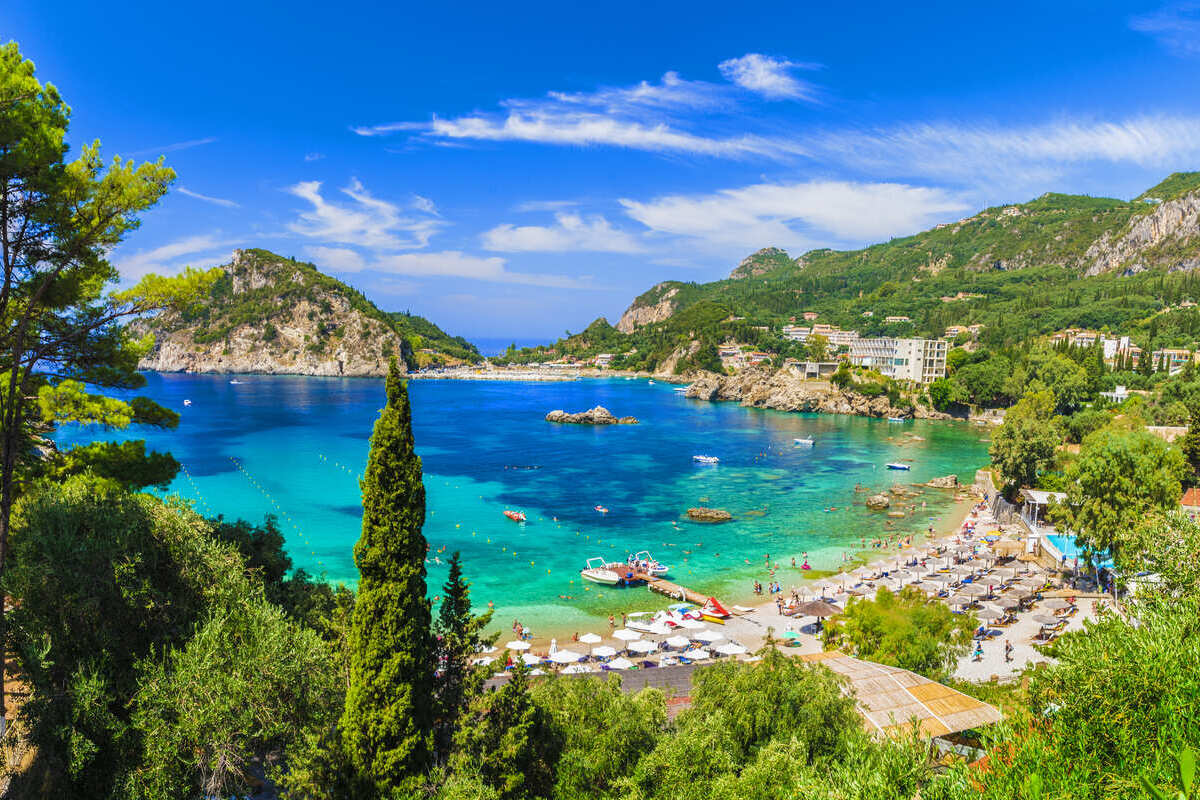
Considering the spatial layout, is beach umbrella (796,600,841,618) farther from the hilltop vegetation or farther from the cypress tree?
the hilltop vegetation

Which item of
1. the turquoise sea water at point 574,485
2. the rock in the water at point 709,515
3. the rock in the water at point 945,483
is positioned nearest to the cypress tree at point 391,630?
the turquoise sea water at point 574,485

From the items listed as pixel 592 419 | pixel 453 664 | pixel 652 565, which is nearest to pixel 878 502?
pixel 652 565

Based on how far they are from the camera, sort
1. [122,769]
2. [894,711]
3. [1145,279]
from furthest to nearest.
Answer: [1145,279] < [894,711] < [122,769]

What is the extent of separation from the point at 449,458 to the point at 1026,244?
199983mm

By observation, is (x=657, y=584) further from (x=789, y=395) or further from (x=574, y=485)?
(x=789, y=395)

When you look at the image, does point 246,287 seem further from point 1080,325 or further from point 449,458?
point 1080,325

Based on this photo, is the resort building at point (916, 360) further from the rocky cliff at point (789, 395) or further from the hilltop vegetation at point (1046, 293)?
the hilltop vegetation at point (1046, 293)

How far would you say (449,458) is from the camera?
5738 cm

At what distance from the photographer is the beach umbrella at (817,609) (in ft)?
75.2

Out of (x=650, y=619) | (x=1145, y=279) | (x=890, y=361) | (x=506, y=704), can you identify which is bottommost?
(x=650, y=619)

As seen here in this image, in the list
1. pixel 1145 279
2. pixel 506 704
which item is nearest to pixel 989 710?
pixel 506 704

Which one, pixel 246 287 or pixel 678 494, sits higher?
pixel 246 287

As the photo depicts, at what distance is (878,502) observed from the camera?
40719mm

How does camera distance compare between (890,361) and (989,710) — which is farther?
(890,361)
